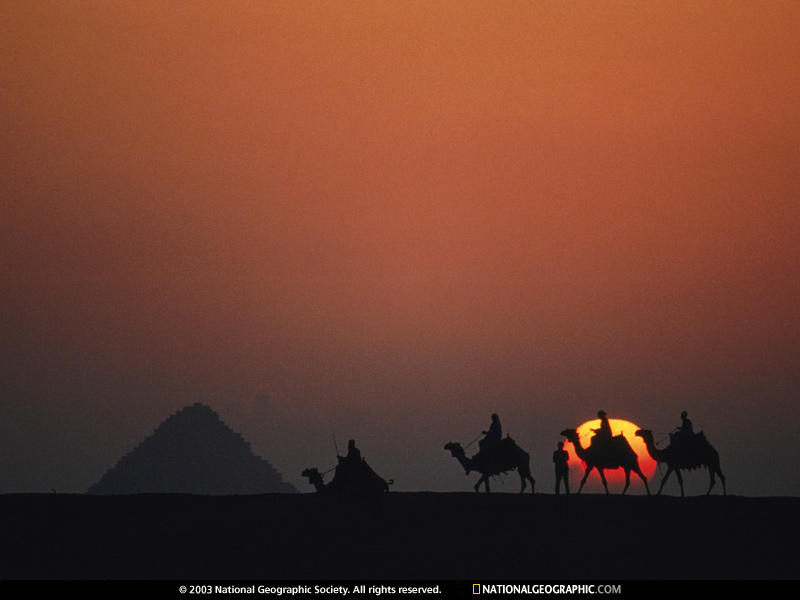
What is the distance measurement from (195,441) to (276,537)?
152 metres

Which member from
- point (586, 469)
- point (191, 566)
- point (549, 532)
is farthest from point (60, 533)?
point (586, 469)

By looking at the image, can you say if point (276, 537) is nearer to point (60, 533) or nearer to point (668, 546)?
point (60, 533)

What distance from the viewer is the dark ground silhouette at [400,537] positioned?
22016 millimetres

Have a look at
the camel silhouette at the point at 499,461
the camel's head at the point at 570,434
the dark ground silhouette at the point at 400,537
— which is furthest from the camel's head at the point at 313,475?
the camel's head at the point at 570,434

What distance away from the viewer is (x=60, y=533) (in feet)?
79.3

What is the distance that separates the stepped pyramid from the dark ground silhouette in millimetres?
140917

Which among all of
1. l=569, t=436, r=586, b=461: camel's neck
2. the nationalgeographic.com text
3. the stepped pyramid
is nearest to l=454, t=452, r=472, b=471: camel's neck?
l=569, t=436, r=586, b=461: camel's neck

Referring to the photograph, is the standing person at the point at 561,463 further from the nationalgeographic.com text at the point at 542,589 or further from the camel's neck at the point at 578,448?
the nationalgeographic.com text at the point at 542,589

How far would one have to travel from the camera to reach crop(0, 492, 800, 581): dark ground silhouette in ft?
72.2

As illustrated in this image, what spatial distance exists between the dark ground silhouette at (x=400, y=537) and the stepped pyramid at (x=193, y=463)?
141m

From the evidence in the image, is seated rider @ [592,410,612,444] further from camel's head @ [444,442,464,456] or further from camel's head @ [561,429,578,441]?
camel's head @ [444,442,464,456]

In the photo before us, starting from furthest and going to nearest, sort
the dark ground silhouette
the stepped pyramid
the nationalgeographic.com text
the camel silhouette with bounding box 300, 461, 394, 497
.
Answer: the stepped pyramid, the camel silhouette with bounding box 300, 461, 394, 497, the dark ground silhouette, the nationalgeographic.com text

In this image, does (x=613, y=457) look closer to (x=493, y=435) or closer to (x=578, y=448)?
(x=578, y=448)

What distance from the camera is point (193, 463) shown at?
6654 inches
